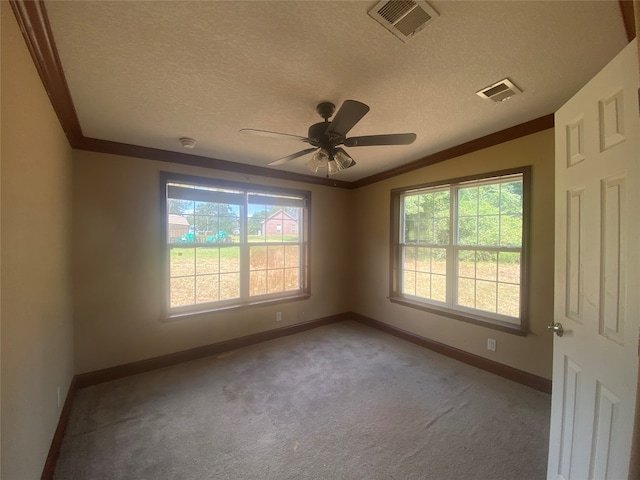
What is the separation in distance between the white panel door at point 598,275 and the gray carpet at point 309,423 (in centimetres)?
58

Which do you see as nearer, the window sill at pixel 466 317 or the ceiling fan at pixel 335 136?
the ceiling fan at pixel 335 136

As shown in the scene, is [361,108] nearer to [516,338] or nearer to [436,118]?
[436,118]

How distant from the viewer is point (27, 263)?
127 centimetres

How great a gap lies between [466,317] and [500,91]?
7.40 feet

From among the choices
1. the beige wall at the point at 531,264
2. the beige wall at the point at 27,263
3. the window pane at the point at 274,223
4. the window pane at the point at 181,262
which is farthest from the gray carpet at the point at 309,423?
the window pane at the point at 274,223

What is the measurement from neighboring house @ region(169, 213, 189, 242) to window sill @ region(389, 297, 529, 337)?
2943 mm

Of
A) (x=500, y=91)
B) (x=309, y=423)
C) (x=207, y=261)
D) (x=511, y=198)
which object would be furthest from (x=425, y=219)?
(x=207, y=261)

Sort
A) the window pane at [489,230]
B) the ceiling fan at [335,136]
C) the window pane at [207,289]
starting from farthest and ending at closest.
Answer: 1. the window pane at [207,289]
2. the window pane at [489,230]
3. the ceiling fan at [335,136]

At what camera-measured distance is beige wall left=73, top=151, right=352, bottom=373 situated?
8.19 ft

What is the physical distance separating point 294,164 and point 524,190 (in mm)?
2546

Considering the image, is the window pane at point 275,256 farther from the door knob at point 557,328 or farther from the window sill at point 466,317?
the door knob at point 557,328

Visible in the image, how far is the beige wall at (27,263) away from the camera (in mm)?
1022

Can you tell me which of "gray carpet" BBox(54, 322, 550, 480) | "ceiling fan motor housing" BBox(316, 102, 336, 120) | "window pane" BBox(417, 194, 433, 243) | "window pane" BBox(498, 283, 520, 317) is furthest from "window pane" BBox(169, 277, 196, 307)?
"window pane" BBox(498, 283, 520, 317)

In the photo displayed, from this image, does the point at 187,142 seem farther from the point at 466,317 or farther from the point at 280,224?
the point at 466,317
